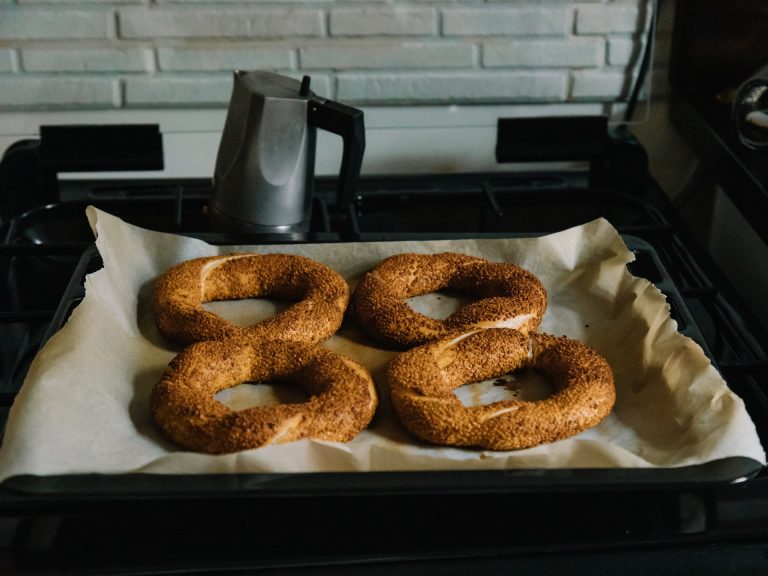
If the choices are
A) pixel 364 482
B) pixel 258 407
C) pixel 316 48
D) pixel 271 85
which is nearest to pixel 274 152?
pixel 271 85

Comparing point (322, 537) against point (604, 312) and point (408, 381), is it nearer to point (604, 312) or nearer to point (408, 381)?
point (408, 381)

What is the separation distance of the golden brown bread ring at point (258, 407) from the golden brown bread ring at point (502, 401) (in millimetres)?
56

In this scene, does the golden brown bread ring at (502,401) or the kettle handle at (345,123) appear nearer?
the golden brown bread ring at (502,401)

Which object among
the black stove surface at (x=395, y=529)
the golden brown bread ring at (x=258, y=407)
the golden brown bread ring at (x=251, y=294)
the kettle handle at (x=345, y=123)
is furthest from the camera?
the kettle handle at (x=345, y=123)

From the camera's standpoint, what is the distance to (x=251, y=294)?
51.3 inches

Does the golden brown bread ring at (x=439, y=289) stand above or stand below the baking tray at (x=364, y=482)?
above

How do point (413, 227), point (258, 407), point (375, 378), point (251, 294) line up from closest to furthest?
point (258, 407), point (375, 378), point (251, 294), point (413, 227)

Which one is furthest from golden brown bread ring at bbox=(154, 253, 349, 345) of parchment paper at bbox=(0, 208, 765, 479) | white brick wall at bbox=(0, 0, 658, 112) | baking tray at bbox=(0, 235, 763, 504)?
white brick wall at bbox=(0, 0, 658, 112)

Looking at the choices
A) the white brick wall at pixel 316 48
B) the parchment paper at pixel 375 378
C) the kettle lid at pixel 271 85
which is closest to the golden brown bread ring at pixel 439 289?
the parchment paper at pixel 375 378

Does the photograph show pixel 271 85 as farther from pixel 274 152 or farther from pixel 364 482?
pixel 364 482

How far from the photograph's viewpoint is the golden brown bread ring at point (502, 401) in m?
1.00

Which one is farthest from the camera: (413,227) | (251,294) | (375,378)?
(413,227)

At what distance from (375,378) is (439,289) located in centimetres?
23

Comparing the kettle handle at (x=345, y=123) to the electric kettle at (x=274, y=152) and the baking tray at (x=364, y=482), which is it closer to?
the electric kettle at (x=274, y=152)
